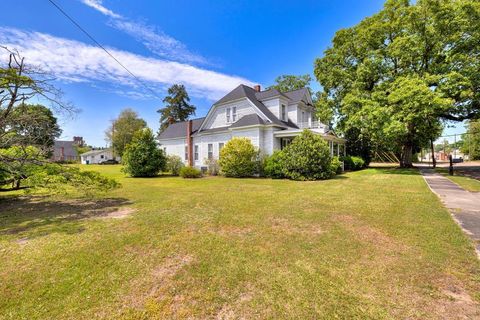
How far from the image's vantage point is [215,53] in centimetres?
2031

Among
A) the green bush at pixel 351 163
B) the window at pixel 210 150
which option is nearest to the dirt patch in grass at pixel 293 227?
the window at pixel 210 150

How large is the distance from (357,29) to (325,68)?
4.23 meters

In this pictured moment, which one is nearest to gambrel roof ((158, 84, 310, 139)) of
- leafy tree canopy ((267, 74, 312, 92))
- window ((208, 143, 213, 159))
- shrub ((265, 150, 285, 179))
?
window ((208, 143, 213, 159))

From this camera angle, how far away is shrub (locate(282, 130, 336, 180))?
47.9ft

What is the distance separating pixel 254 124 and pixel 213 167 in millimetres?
5347

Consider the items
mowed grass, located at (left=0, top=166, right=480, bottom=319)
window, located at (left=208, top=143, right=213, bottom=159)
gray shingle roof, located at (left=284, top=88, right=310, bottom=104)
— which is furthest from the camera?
window, located at (left=208, top=143, right=213, bottom=159)

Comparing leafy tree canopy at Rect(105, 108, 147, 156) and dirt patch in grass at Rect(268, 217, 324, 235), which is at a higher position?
leafy tree canopy at Rect(105, 108, 147, 156)

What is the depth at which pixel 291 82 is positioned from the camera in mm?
37844

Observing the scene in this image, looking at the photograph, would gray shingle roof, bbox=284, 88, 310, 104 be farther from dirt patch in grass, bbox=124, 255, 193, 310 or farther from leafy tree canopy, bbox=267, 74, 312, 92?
dirt patch in grass, bbox=124, 255, 193, 310

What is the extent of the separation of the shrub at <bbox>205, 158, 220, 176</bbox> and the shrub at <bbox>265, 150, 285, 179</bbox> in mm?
4901

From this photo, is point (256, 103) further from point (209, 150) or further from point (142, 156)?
point (142, 156)

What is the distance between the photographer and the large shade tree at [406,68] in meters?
15.5

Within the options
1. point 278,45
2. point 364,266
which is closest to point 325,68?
point 278,45

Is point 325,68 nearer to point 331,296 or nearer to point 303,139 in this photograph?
point 303,139
